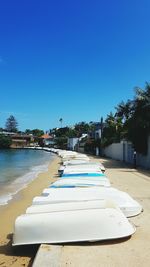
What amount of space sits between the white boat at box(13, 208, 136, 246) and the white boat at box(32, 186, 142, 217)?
173 centimetres

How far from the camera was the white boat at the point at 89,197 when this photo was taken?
887 centimetres

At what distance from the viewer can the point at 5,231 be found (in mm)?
9141

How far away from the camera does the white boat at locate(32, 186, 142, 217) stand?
8867 mm

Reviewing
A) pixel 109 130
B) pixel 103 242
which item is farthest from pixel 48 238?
pixel 109 130

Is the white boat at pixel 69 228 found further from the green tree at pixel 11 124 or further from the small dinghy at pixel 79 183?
the green tree at pixel 11 124

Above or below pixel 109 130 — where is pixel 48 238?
below

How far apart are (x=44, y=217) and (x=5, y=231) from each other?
2.50m

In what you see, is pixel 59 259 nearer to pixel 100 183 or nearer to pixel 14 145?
pixel 100 183

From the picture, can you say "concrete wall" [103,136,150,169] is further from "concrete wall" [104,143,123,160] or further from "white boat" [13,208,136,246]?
"white boat" [13,208,136,246]

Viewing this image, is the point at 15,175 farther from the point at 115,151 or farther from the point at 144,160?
the point at 115,151

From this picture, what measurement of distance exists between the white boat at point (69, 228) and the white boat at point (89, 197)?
1731mm

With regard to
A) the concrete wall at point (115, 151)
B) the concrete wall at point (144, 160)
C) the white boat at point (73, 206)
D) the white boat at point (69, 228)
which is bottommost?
the white boat at point (69, 228)

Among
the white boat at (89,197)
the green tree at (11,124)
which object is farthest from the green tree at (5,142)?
the white boat at (89,197)

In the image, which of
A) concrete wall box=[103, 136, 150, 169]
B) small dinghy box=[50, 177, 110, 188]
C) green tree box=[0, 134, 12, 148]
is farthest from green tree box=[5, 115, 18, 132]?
small dinghy box=[50, 177, 110, 188]
